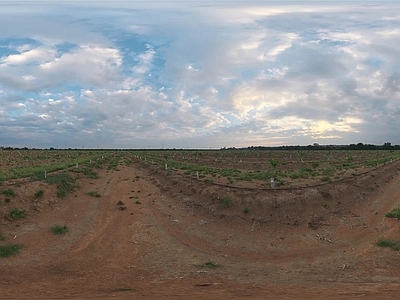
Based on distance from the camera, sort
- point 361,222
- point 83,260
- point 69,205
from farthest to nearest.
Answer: point 69,205, point 361,222, point 83,260

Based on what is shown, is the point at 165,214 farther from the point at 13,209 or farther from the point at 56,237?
the point at 13,209

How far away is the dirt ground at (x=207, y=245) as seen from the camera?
772 centimetres

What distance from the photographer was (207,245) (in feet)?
38.3

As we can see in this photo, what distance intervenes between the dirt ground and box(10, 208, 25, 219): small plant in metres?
0.31

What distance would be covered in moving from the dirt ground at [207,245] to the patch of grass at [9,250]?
294 mm

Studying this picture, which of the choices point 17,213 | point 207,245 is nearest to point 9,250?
point 17,213

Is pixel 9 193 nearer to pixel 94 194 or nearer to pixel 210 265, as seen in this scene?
pixel 94 194

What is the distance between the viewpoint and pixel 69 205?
683 inches

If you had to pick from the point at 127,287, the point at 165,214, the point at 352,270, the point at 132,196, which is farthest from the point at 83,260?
the point at 132,196

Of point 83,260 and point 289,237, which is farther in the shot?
point 289,237

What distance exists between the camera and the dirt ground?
7719 millimetres

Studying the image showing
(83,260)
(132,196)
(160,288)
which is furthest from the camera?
(132,196)

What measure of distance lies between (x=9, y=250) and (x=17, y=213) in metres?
3.99

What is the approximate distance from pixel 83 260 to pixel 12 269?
1.75m
